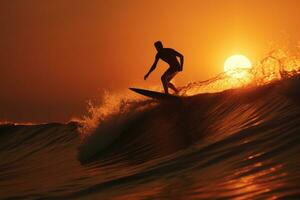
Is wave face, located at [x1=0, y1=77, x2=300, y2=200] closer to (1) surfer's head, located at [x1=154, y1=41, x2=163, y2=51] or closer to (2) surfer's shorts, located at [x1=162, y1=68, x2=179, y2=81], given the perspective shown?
(2) surfer's shorts, located at [x1=162, y1=68, x2=179, y2=81]

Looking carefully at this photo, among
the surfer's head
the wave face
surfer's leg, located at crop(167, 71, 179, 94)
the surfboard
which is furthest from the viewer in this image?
surfer's leg, located at crop(167, 71, 179, 94)

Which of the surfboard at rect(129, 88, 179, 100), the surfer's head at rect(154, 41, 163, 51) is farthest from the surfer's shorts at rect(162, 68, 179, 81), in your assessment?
the surfer's head at rect(154, 41, 163, 51)

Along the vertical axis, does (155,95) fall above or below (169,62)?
below

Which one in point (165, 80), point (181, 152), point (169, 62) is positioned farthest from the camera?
point (169, 62)

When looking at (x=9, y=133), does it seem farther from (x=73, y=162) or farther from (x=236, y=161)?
(x=236, y=161)

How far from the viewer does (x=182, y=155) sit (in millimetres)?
9594

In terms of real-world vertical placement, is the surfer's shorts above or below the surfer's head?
below

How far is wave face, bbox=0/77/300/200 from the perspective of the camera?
22.8ft

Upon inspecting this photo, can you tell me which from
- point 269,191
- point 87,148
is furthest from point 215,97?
point 269,191

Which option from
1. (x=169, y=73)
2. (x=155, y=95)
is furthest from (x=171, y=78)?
(x=155, y=95)

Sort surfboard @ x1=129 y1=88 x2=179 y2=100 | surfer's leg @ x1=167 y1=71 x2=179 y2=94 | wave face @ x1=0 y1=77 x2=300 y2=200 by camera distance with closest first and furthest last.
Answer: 1. wave face @ x1=0 y1=77 x2=300 y2=200
2. surfboard @ x1=129 y1=88 x2=179 y2=100
3. surfer's leg @ x1=167 y1=71 x2=179 y2=94

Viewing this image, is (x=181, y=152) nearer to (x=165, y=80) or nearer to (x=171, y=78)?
(x=165, y=80)

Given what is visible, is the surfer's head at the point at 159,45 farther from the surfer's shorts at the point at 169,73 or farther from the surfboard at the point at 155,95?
the surfboard at the point at 155,95

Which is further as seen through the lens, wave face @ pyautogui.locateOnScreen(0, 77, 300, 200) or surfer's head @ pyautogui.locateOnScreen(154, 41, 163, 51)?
surfer's head @ pyautogui.locateOnScreen(154, 41, 163, 51)
